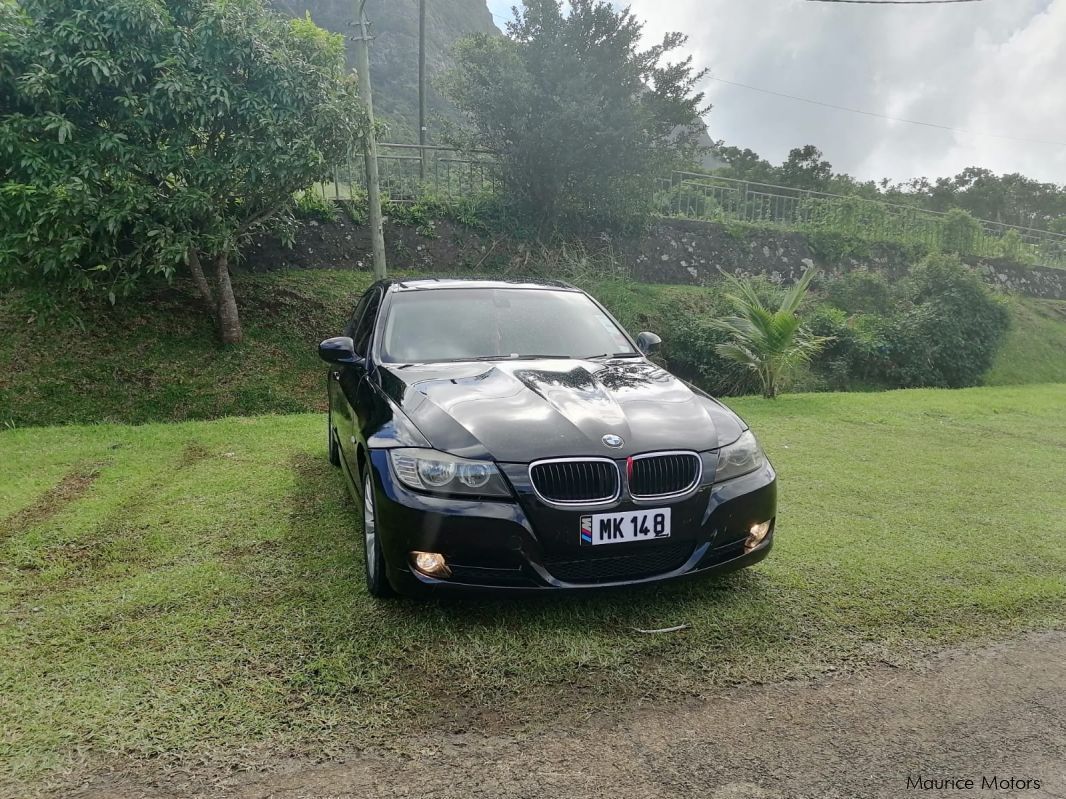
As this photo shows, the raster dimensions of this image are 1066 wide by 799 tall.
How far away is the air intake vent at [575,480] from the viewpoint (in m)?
2.76

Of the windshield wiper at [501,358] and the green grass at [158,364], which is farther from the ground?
the windshield wiper at [501,358]

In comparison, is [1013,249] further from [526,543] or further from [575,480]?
[526,543]

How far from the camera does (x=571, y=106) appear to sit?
13.0 metres

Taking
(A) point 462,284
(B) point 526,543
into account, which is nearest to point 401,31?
(A) point 462,284

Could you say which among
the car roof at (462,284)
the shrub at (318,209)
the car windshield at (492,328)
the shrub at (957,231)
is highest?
the shrub at (957,231)

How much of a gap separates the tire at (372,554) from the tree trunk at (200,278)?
264 inches

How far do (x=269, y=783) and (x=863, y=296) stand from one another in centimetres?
1653

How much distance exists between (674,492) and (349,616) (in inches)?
61.4

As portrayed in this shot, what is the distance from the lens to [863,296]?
1578 centimetres

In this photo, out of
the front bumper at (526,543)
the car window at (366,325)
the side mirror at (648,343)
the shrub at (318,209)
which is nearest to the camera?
the front bumper at (526,543)

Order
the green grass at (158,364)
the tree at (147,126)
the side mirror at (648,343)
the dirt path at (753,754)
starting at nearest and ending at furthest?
the dirt path at (753,754) → the side mirror at (648,343) → the tree at (147,126) → the green grass at (158,364)

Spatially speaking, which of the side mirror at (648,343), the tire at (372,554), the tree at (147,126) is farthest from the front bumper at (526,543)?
the tree at (147,126)

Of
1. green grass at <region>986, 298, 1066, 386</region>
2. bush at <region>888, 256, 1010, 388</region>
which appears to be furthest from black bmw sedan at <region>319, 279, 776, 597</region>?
green grass at <region>986, 298, 1066, 386</region>

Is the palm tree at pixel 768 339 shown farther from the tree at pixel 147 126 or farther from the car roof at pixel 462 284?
the tree at pixel 147 126
